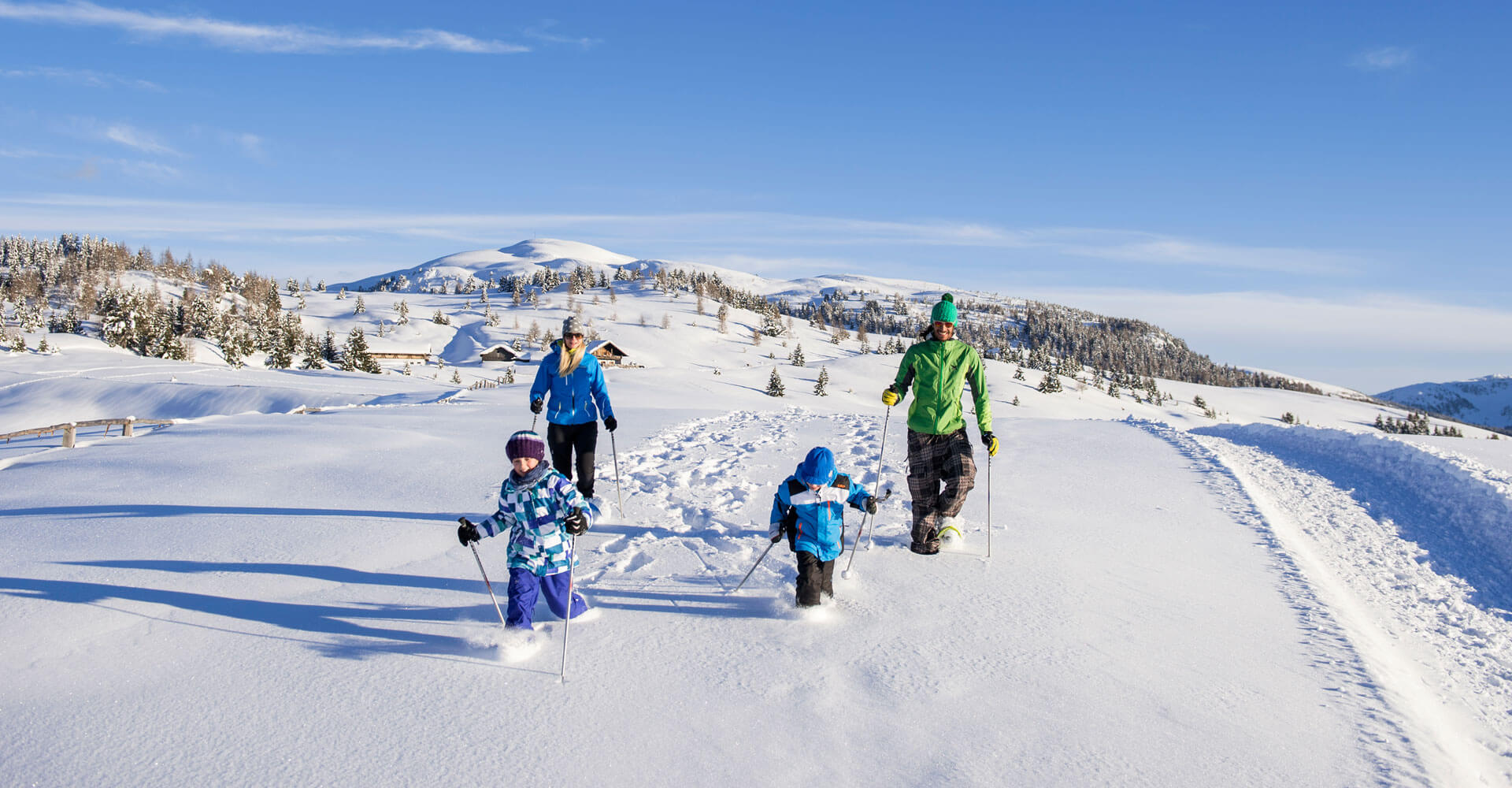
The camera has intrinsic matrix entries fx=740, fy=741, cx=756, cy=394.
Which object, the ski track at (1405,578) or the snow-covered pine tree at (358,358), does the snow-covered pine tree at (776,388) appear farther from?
the ski track at (1405,578)

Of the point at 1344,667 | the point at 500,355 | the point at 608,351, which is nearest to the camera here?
the point at 1344,667

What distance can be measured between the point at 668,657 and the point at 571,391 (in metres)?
3.52

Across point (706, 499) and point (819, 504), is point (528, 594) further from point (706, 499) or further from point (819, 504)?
point (706, 499)

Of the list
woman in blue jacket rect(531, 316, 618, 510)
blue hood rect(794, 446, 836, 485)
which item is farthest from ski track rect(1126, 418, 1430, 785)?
woman in blue jacket rect(531, 316, 618, 510)

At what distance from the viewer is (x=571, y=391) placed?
705cm

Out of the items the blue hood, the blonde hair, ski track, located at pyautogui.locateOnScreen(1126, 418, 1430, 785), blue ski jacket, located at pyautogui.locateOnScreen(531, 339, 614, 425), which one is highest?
the blonde hair

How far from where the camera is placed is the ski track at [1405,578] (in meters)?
3.55

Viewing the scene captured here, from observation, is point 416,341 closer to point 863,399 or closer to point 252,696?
point 863,399

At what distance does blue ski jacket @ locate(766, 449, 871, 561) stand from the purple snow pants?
4.58 feet

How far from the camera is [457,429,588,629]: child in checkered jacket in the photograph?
4336mm

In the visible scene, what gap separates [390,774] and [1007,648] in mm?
3205

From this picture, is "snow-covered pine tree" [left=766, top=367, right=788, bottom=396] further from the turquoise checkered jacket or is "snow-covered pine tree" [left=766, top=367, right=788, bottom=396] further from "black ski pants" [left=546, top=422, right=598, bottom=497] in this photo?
the turquoise checkered jacket

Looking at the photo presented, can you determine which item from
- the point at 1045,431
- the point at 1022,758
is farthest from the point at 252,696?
the point at 1045,431

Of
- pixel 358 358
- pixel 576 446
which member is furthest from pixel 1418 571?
pixel 358 358
